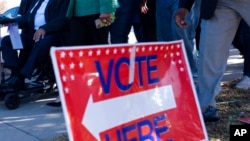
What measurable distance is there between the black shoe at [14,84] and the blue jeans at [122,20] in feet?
3.67

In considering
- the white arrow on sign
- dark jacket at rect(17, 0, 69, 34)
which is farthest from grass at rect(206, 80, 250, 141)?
dark jacket at rect(17, 0, 69, 34)

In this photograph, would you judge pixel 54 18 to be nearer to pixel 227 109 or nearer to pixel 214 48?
pixel 214 48

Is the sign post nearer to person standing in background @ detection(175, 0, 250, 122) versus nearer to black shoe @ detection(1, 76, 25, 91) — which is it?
person standing in background @ detection(175, 0, 250, 122)

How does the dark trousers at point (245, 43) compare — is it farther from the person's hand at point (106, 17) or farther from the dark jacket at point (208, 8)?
the person's hand at point (106, 17)

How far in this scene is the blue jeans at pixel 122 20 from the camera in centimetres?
514

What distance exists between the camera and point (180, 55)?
318cm

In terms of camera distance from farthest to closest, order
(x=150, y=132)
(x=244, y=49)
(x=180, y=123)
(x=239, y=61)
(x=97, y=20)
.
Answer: (x=239, y=61)
(x=244, y=49)
(x=97, y=20)
(x=180, y=123)
(x=150, y=132)

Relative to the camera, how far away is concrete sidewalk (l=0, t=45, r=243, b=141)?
14.2 feet

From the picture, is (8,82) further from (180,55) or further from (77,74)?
(77,74)

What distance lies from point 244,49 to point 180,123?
129 inches

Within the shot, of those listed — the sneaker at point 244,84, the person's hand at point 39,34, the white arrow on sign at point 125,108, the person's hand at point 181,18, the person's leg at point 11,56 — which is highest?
the person's hand at point 181,18

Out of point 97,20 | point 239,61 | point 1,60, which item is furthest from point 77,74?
point 239,61

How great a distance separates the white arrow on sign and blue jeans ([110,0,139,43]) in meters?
2.21

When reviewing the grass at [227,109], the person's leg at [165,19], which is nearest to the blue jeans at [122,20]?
the person's leg at [165,19]
